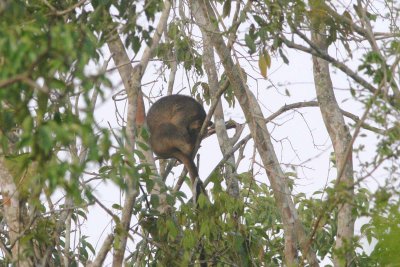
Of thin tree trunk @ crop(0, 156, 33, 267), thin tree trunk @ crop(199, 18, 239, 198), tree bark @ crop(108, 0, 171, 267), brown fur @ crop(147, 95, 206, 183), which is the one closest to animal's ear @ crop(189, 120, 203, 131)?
brown fur @ crop(147, 95, 206, 183)

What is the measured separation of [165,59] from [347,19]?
294 centimetres

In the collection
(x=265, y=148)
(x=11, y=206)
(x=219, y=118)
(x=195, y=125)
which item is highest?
(x=195, y=125)

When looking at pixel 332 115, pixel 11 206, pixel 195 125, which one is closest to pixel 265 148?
pixel 332 115

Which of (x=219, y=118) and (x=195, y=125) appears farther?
(x=195, y=125)

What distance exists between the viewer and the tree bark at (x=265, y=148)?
22.1ft

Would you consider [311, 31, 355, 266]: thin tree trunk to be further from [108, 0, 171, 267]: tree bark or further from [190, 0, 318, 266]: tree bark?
[108, 0, 171, 267]: tree bark

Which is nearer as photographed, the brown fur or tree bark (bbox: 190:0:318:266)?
tree bark (bbox: 190:0:318:266)

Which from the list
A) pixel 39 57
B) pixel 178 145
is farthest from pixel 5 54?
pixel 178 145

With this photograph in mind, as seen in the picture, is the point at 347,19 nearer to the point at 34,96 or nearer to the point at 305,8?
the point at 305,8

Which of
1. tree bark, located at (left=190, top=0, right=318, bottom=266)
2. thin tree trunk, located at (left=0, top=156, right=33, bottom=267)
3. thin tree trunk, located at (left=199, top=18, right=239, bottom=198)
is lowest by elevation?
thin tree trunk, located at (left=0, top=156, right=33, bottom=267)

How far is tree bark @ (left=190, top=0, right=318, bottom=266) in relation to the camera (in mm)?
6742

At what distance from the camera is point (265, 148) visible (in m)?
6.95

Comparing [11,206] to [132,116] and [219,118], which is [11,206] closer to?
[132,116]

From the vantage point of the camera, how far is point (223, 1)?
6547mm
